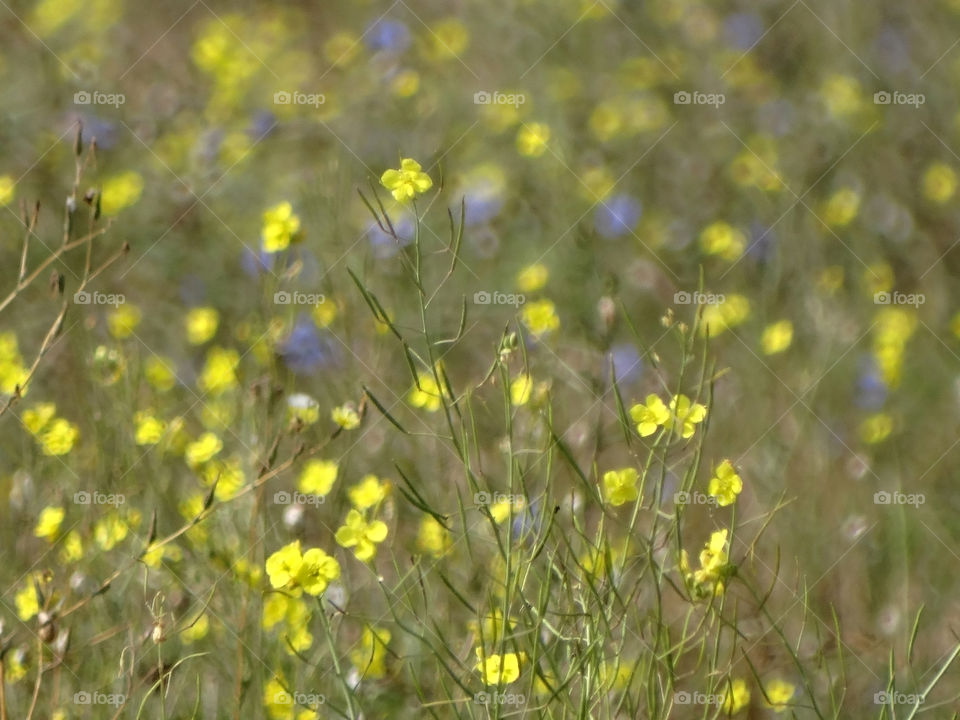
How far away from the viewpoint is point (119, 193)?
8.61 ft

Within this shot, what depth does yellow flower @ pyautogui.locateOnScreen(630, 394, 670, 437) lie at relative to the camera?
4.18ft

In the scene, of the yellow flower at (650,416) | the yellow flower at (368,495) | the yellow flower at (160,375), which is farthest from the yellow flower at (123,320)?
the yellow flower at (650,416)

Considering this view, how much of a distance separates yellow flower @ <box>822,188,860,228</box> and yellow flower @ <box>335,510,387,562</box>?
6.20 ft

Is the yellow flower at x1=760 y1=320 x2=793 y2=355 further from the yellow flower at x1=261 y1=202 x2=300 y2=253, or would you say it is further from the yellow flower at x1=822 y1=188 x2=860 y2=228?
the yellow flower at x1=261 y1=202 x2=300 y2=253

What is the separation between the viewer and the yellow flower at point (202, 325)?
8.32ft

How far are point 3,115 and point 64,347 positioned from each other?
2.74 ft

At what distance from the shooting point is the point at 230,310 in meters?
2.74

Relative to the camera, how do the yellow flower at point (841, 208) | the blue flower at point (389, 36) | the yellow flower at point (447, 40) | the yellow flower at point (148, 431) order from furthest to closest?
1. the yellow flower at point (447, 40)
2. the blue flower at point (389, 36)
3. the yellow flower at point (841, 208)
4. the yellow flower at point (148, 431)

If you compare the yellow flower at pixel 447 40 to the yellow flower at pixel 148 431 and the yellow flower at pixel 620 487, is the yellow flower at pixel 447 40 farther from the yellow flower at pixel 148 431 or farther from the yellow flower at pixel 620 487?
the yellow flower at pixel 620 487

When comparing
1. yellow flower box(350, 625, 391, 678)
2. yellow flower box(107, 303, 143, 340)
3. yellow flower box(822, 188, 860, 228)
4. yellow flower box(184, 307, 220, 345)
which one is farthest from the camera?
yellow flower box(822, 188, 860, 228)

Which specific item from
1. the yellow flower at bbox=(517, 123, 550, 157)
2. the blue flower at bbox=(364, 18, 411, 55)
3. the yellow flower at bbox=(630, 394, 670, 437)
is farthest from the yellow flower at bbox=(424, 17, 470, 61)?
the yellow flower at bbox=(630, 394, 670, 437)

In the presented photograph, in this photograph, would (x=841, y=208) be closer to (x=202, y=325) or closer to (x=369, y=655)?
(x=202, y=325)

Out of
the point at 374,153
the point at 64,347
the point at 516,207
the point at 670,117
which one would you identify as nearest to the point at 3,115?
the point at 64,347

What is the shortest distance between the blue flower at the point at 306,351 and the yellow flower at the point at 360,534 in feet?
3.03
